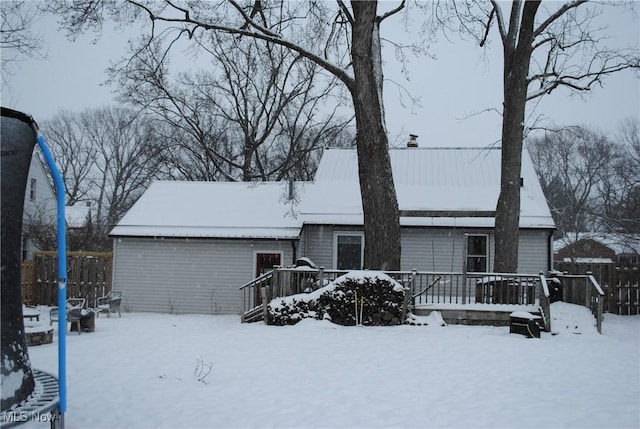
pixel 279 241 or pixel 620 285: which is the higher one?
pixel 279 241

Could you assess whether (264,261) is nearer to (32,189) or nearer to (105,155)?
(32,189)

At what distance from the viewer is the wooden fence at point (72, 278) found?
18844mm

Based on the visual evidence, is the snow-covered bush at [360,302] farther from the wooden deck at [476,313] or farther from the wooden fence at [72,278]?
the wooden fence at [72,278]

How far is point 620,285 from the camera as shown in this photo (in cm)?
1850

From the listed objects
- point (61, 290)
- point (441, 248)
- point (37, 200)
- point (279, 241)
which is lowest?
point (441, 248)

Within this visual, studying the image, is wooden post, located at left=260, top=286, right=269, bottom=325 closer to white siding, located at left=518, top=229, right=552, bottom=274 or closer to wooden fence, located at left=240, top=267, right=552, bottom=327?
wooden fence, located at left=240, top=267, right=552, bottom=327

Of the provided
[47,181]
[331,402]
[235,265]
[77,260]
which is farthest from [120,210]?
[331,402]

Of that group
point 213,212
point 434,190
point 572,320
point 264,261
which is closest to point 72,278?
point 213,212

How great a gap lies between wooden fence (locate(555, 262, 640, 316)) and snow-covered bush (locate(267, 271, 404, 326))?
8712 millimetres

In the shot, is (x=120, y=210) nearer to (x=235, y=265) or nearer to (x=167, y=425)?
(x=235, y=265)

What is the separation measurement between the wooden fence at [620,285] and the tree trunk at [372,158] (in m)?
8.03

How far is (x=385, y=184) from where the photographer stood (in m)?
13.9

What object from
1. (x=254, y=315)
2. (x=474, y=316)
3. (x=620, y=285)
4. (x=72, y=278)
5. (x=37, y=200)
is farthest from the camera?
(x=37, y=200)

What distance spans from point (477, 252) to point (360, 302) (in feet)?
22.1
